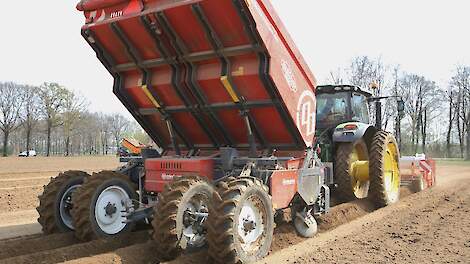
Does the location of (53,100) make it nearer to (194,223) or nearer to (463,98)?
(463,98)

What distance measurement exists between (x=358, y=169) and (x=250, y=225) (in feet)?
14.3

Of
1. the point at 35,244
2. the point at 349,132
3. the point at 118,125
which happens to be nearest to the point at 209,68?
the point at 35,244

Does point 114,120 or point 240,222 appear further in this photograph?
point 114,120

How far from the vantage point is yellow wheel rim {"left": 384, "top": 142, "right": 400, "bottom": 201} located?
9539mm

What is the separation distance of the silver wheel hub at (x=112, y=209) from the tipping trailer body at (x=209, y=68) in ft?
4.15

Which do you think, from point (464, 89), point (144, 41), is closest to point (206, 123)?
point (144, 41)

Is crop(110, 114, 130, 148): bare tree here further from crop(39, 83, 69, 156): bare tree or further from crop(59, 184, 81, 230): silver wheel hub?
crop(59, 184, 81, 230): silver wheel hub

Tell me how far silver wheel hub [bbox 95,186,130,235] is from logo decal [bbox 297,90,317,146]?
105 inches

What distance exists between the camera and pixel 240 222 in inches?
193

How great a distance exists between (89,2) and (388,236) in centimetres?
513

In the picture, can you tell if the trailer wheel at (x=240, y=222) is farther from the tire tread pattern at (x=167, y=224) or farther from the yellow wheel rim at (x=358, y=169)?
the yellow wheel rim at (x=358, y=169)

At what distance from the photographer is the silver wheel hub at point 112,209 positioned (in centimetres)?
600

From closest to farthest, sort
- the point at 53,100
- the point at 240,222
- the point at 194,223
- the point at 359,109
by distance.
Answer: the point at 240,222 → the point at 194,223 → the point at 359,109 → the point at 53,100

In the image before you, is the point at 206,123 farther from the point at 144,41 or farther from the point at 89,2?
the point at 89,2
